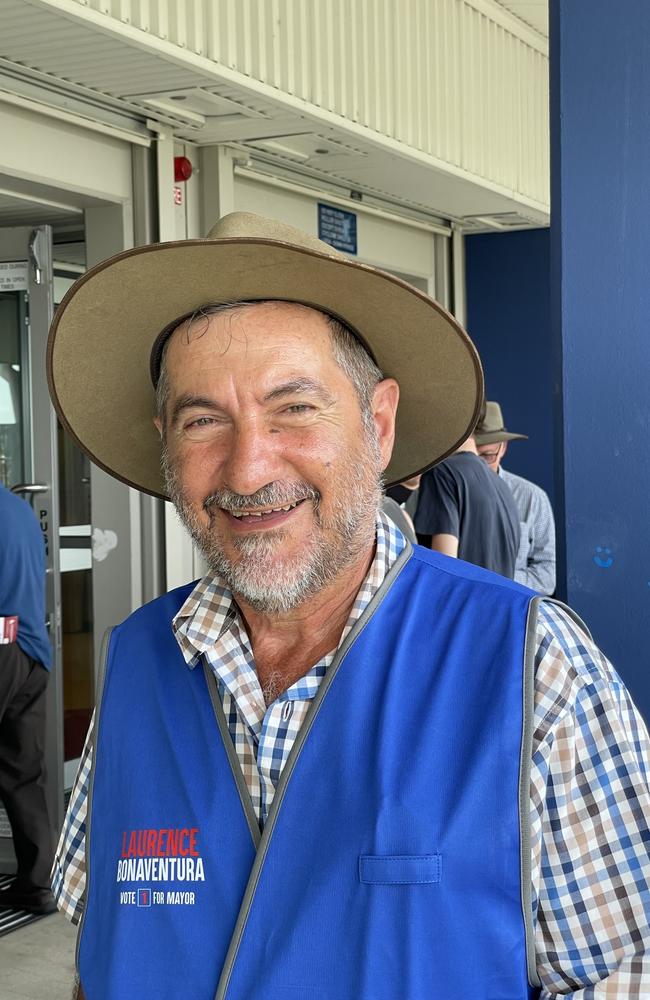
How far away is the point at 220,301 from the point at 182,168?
3773mm

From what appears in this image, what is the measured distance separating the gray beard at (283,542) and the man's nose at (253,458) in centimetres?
1

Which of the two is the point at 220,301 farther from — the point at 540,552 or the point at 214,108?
the point at 540,552

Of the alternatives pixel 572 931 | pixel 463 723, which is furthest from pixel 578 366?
pixel 572 931

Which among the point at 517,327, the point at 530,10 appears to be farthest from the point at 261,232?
the point at 517,327

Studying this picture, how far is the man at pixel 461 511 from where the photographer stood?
4785 millimetres

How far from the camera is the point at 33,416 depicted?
4.76 meters

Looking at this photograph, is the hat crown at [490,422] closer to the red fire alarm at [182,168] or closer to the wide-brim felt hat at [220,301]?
the red fire alarm at [182,168]

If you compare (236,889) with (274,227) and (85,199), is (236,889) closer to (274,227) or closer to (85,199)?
(274,227)

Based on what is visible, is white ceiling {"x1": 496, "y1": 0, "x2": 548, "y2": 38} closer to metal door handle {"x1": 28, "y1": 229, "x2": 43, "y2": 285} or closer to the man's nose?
metal door handle {"x1": 28, "y1": 229, "x2": 43, "y2": 285}

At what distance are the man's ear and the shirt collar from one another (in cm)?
13

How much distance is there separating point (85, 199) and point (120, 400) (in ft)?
10.9

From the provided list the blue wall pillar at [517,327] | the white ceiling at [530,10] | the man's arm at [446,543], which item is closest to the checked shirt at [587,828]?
the man's arm at [446,543]

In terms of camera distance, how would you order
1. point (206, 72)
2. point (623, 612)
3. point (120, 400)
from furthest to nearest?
point (206, 72) < point (623, 612) < point (120, 400)

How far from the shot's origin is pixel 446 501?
4793mm
